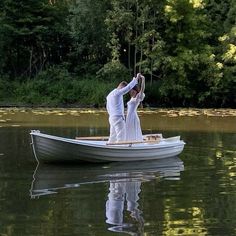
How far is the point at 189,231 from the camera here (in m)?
8.45

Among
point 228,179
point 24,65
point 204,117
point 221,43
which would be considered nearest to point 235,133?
point 204,117

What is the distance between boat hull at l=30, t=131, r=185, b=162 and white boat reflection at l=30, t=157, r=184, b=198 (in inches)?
7.1

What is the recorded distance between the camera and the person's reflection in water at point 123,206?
862 centimetres

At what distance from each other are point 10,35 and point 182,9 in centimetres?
1125

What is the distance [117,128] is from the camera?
1542cm

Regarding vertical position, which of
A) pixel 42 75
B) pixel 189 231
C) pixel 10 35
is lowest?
pixel 189 231

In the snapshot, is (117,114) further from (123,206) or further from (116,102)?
(123,206)

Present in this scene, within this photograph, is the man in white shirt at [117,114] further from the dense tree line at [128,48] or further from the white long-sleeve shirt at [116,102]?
the dense tree line at [128,48]

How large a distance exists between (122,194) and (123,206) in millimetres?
1096

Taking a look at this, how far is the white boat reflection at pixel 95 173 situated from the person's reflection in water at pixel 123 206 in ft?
2.47

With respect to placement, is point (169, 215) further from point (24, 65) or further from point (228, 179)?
point (24, 65)

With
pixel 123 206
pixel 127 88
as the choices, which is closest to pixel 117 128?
pixel 127 88

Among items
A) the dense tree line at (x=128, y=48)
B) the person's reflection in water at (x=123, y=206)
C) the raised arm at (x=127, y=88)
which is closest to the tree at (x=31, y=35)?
the dense tree line at (x=128, y=48)

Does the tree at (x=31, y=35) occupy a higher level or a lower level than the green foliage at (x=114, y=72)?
higher
